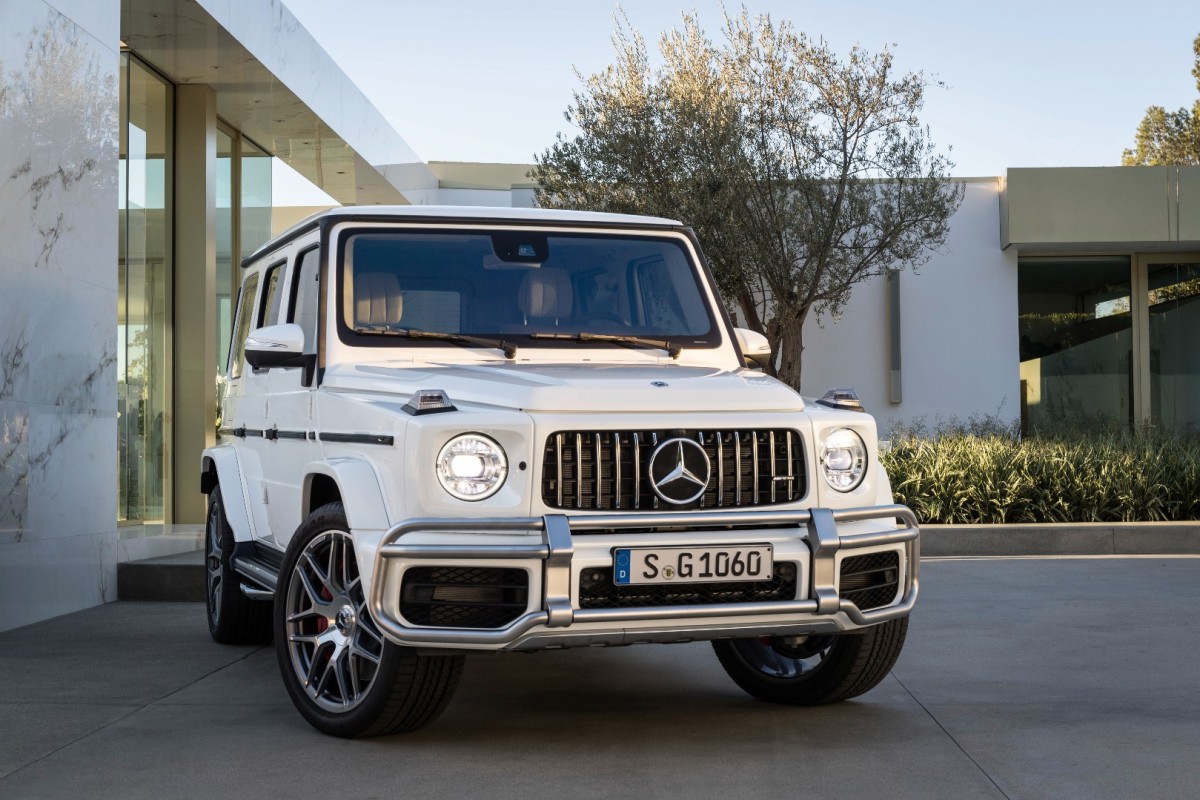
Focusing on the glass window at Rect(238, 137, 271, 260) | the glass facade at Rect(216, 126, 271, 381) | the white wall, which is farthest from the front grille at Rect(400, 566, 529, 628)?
the white wall

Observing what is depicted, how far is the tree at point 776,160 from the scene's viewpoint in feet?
56.5

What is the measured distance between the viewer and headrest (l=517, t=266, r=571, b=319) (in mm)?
5531

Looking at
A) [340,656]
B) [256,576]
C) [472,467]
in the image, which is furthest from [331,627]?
[256,576]

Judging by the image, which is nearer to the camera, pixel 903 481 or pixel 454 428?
pixel 454 428

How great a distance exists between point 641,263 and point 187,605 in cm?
481

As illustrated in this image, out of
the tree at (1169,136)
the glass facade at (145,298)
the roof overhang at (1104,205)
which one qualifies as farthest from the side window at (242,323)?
the tree at (1169,136)

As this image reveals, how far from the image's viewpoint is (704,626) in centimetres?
436

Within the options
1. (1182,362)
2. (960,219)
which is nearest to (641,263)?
(960,219)

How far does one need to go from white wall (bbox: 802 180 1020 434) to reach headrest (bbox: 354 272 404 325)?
15.7m

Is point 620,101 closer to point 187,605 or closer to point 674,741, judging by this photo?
point 187,605

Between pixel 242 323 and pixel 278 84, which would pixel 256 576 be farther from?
pixel 278 84

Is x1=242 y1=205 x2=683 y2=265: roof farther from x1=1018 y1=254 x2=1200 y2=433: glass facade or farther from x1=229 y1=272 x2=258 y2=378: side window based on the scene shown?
x1=1018 y1=254 x2=1200 y2=433: glass facade

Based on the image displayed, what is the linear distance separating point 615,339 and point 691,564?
138 centimetres

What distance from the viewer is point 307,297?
581cm
